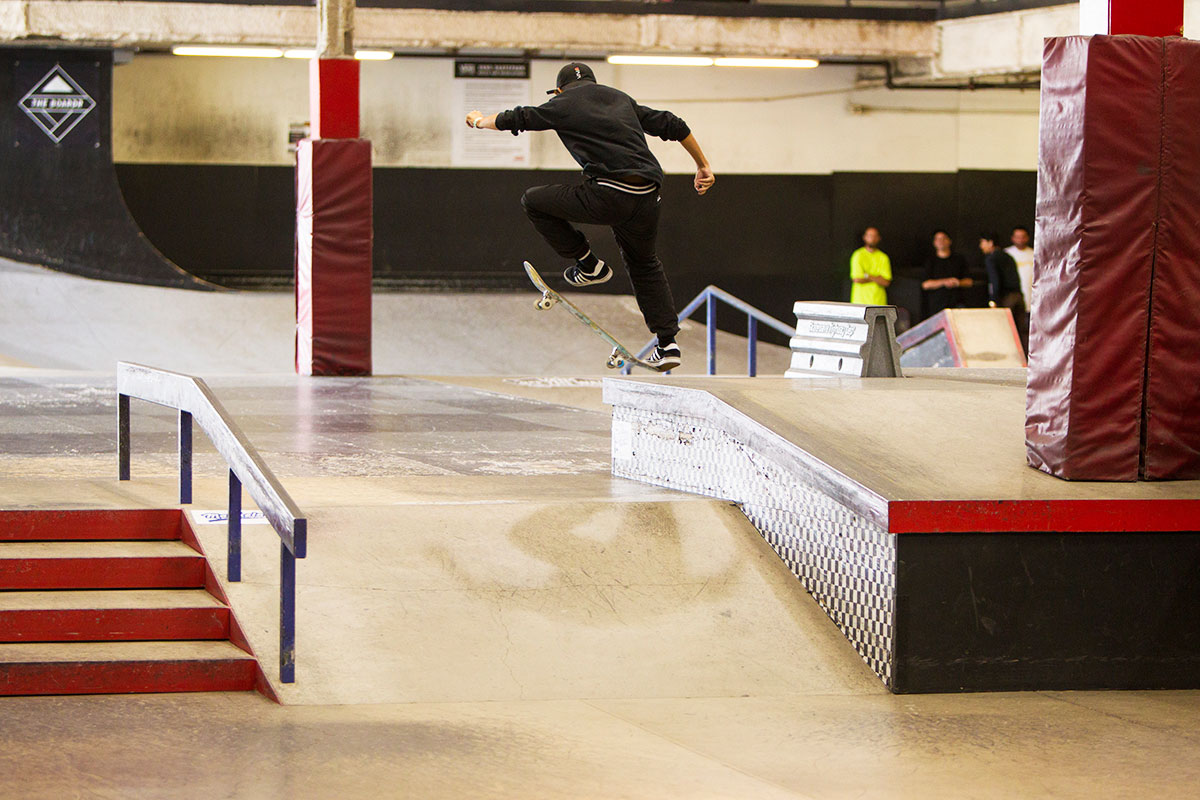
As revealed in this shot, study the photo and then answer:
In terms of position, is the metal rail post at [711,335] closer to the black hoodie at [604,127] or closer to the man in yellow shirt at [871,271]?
the black hoodie at [604,127]

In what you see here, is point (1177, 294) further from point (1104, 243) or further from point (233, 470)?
point (233, 470)

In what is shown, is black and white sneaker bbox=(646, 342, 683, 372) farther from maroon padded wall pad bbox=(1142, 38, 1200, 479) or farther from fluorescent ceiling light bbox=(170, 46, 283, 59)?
fluorescent ceiling light bbox=(170, 46, 283, 59)

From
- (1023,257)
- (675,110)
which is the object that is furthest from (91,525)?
(1023,257)

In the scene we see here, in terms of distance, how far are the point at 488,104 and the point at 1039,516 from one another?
1537cm

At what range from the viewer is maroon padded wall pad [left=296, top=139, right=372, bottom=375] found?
13.2 m

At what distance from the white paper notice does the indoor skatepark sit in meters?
13.1

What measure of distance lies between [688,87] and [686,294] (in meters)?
2.94

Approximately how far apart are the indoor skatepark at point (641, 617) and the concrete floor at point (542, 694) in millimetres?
14

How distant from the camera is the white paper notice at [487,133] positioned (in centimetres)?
1950

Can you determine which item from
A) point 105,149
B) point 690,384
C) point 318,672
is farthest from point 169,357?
point 318,672

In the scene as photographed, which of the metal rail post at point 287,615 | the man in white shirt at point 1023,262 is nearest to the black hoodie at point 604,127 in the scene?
the metal rail post at point 287,615

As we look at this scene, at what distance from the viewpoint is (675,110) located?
66.3 feet

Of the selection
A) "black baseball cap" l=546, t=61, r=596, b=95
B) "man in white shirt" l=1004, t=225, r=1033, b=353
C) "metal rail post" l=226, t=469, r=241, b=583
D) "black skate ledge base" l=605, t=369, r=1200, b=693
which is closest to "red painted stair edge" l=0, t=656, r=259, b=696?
"metal rail post" l=226, t=469, r=241, b=583

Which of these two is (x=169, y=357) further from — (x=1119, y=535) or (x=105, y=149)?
(x=1119, y=535)
